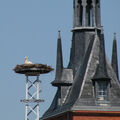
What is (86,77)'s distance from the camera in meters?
97.7

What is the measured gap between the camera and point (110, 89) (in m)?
97.4

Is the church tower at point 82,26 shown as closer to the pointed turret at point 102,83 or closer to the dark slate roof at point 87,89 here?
the dark slate roof at point 87,89

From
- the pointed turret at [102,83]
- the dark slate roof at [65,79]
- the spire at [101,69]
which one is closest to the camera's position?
the pointed turret at [102,83]

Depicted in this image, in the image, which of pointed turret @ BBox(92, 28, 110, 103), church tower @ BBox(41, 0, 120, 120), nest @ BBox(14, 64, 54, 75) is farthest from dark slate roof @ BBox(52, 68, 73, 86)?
nest @ BBox(14, 64, 54, 75)

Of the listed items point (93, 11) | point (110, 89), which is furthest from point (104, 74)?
point (93, 11)

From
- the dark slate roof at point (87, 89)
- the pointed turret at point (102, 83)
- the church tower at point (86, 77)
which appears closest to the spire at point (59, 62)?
the church tower at point (86, 77)

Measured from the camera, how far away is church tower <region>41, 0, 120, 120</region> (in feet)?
314

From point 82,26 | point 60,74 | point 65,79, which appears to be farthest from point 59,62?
point 82,26

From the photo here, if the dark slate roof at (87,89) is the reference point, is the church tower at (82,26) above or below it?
above

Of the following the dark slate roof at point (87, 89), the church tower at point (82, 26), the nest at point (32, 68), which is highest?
the church tower at point (82, 26)

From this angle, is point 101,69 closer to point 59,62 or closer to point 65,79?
point 65,79

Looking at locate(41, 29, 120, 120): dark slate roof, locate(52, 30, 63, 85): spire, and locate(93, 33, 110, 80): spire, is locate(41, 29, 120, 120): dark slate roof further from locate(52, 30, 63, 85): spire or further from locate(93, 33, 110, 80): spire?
locate(52, 30, 63, 85): spire

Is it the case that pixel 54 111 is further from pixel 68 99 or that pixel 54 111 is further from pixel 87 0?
pixel 87 0

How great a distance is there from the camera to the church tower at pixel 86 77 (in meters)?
95.6
